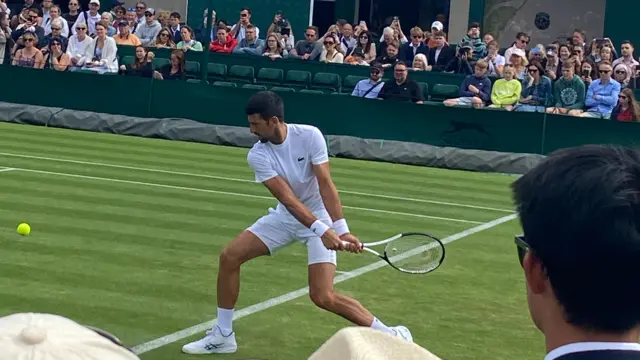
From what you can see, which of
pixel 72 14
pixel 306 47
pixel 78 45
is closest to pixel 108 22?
pixel 78 45

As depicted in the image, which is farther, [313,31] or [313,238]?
[313,31]

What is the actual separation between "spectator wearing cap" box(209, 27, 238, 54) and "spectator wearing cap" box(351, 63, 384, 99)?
15.5 feet

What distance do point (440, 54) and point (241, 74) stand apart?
14.9 ft

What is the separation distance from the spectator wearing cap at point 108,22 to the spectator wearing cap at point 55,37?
100 cm

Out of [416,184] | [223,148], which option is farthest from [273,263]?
[223,148]

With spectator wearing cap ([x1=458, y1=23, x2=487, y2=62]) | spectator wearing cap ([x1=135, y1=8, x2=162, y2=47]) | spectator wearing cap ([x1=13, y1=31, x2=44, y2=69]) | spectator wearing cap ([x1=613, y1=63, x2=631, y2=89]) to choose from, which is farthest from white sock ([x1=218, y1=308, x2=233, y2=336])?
spectator wearing cap ([x1=135, y1=8, x2=162, y2=47])

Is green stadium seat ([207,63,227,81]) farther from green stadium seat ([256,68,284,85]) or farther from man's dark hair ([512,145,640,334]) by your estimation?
man's dark hair ([512,145,640,334])

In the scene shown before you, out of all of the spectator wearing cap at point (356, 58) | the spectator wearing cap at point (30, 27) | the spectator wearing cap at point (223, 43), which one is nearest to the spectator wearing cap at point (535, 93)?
the spectator wearing cap at point (356, 58)

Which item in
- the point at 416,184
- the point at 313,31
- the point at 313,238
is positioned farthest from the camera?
the point at 313,31

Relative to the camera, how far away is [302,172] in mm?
8266

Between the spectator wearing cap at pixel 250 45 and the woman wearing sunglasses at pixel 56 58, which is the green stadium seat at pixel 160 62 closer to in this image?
the woman wearing sunglasses at pixel 56 58

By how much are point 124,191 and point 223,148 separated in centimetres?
664

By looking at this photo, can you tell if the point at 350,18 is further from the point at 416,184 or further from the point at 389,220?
the point at 389,220

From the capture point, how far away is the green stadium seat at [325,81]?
24375 millimetres
